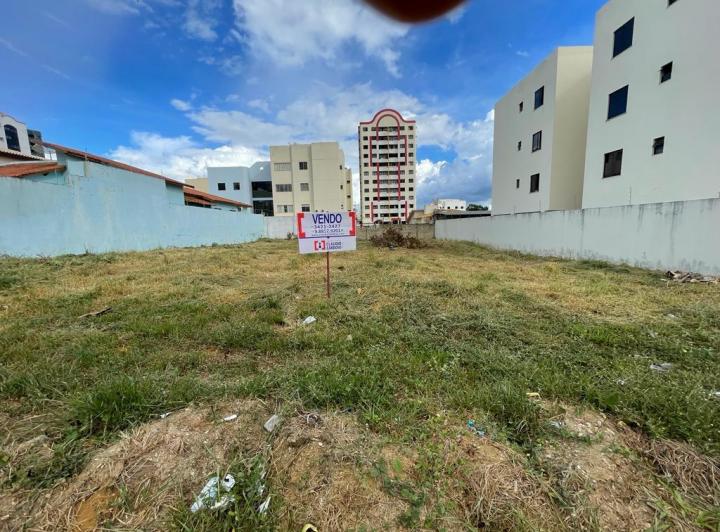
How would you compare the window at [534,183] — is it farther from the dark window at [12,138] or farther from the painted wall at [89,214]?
the dark window at [12,138]

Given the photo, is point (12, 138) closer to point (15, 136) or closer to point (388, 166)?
point (15, 136)

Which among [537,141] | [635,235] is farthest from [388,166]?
[635,235]

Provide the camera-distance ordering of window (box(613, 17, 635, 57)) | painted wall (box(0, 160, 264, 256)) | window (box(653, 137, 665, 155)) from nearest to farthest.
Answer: painted wall (box(0, 160, 264, 256)) < window (box(653, 137, 665, 155)) < window (box(613, 17, 635, 57))

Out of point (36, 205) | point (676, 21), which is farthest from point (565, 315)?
point (36, 205)

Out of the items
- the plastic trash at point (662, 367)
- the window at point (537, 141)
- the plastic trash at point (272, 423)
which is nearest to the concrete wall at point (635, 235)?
the window at point (537, 141)

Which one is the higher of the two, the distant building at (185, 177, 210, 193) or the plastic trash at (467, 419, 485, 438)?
the distant building at (185, 177, 210, 193)

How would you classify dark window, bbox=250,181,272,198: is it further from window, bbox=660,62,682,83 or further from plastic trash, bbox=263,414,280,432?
plastic trash, bbox=263,414,280,432

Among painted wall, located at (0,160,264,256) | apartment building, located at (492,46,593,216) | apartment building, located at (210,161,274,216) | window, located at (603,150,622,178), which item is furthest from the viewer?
apartment building, located at (210,161,274,216)

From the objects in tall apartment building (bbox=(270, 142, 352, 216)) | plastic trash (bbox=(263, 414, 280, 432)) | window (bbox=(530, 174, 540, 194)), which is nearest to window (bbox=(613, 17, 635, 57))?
window (bbox=(530, 174, 540, 194))

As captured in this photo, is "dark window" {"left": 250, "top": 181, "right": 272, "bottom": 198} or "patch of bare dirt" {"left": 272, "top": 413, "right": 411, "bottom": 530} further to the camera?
"dark window" {"left": 250, "top": 181, "right": 272, "bottom": 198}

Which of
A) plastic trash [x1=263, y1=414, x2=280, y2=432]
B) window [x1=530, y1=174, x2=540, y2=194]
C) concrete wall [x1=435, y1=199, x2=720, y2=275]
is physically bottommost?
plastic trash [x1=263, y1=414, x2=280, y2=432]

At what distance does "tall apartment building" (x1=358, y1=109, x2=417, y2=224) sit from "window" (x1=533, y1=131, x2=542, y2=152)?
42.6 m

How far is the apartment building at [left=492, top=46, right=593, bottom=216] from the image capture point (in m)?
14.0

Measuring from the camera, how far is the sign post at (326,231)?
460 centimetres
